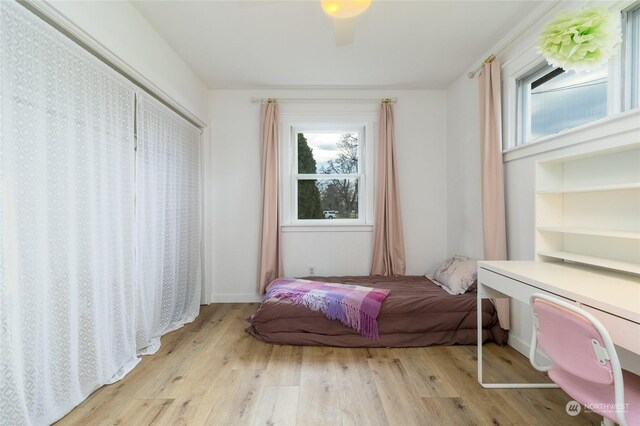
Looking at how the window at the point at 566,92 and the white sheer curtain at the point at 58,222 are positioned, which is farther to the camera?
the window at the point at 566,92

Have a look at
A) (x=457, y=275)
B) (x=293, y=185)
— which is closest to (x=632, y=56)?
(x=457, y=275)

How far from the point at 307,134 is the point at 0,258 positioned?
2970 mm

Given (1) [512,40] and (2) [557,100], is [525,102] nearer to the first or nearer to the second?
(2) [557,100]

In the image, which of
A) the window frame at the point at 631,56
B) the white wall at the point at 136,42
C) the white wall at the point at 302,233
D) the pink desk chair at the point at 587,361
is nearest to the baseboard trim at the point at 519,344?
the pink desk chair at the point at 587,361

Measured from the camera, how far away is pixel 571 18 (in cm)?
130

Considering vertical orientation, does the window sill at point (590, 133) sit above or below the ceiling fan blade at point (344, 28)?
below

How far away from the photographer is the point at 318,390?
179 centimetres

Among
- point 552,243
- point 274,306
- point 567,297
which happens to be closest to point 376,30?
point 552,243

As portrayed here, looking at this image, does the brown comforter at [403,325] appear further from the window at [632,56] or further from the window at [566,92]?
the window at [632,56]

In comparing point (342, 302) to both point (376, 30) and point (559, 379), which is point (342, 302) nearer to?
point (559, 379)

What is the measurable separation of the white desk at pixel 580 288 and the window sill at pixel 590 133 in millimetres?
662

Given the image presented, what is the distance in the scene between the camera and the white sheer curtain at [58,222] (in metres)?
1.25

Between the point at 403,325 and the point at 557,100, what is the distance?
6.63 ft

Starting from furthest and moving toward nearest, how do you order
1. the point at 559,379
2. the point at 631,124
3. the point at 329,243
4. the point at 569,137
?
the point at 329,243
the point at 569,137
the point at 631,124
the point at 559,379
